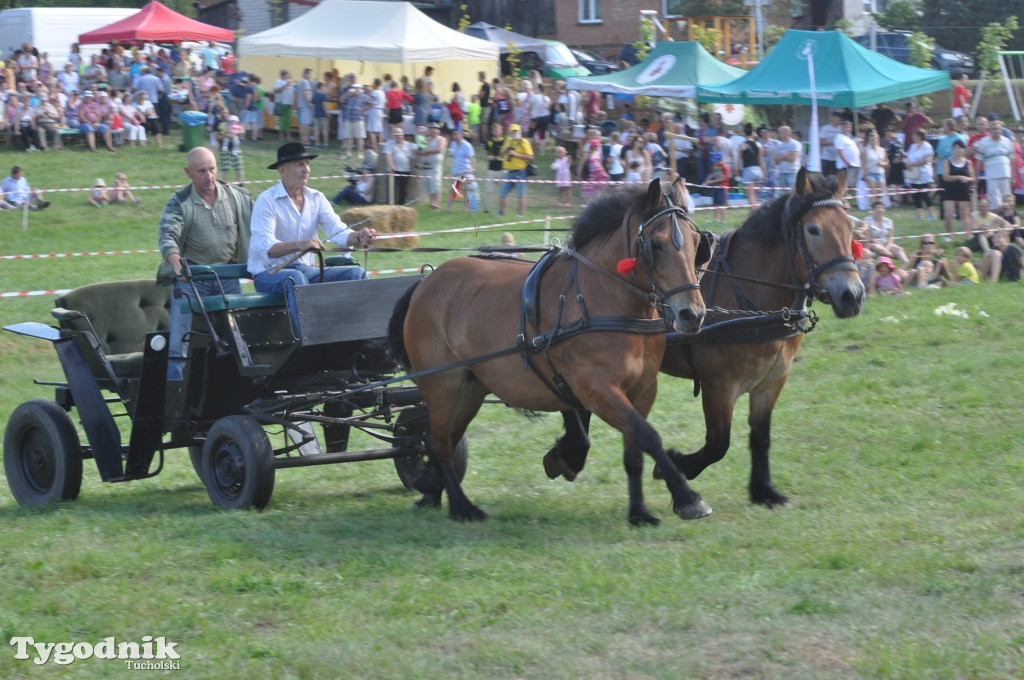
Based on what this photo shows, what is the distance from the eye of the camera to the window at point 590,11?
39344 millimetres

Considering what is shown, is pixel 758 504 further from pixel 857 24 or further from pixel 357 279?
pixel 857 24

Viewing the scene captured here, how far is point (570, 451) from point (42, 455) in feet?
10.6

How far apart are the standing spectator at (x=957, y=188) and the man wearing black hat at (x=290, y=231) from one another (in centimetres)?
1331

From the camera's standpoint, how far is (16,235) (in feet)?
60.5

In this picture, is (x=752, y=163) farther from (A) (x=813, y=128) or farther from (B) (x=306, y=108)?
(B) (x=306, y=108)

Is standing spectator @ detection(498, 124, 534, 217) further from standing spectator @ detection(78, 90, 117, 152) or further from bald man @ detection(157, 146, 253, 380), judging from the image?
bald man @ detection(157, 146, 253, 380)

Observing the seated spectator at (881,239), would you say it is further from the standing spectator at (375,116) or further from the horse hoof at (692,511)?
the standing spectator at (375,116)

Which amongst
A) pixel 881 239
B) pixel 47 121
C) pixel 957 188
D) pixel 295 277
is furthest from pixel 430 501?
pixel 47 121

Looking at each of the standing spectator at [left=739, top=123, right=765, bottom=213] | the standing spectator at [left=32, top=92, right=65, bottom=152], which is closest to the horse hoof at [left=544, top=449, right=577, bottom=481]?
the standing spectator at [left=739, top=123, right=765, bottom=213]

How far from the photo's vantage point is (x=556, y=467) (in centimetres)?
691

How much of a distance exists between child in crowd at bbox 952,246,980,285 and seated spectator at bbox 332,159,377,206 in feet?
29.5

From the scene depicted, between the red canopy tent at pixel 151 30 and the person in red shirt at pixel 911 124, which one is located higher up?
the red canopy tent at pixel 151 30

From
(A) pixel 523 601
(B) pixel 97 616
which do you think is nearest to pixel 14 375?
(B) pixel 97 616

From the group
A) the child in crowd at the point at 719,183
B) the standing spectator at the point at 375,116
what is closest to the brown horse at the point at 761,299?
the child in crowd at the point at 719,183
